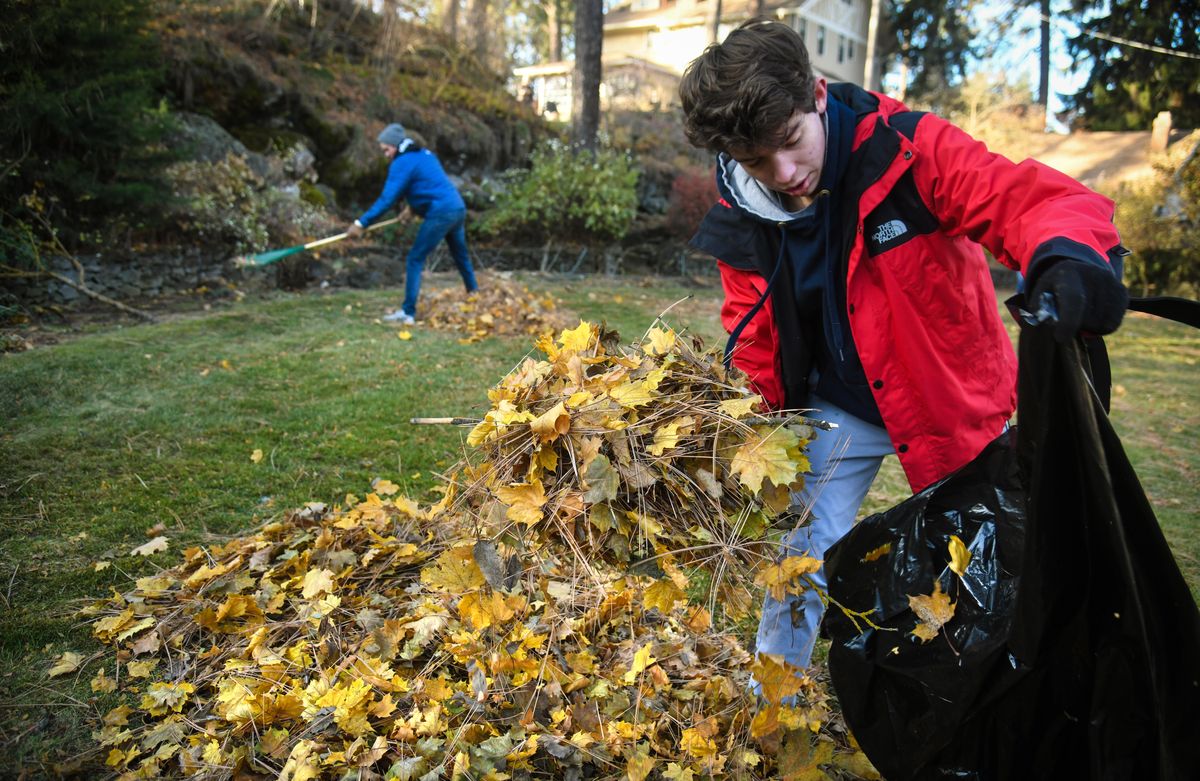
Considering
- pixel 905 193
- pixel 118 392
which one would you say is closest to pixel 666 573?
pixel 905 193

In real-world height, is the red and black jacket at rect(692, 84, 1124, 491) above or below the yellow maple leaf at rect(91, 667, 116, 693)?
above

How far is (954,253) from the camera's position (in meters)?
1.98

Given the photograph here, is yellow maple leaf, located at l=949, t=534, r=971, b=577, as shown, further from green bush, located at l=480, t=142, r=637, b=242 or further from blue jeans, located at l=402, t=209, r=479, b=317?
green bush, located at l=480, t=142, r=637, b=242

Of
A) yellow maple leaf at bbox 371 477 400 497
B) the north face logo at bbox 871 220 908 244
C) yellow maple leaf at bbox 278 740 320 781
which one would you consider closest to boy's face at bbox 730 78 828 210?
the north face logo at bbox 871 220 908 244

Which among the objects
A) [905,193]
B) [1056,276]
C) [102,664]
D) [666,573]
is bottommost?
[102,664]

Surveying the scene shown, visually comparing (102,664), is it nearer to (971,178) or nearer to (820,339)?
(820,339)

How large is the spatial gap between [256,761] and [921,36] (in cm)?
3822

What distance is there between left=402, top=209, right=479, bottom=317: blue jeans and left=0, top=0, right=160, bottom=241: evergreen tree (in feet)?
8.19

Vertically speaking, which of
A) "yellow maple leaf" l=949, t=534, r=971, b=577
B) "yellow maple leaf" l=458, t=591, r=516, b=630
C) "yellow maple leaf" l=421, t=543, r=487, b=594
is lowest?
"yellow maple leaf" l=458, t=591, r=516, b=630

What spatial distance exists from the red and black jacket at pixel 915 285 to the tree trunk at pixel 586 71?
11109 millimetres

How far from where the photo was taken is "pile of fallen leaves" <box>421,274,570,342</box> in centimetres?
743

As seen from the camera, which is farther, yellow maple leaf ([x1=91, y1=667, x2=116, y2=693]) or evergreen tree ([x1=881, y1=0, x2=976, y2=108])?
evergreen tree ([x1=881, y1=0, x2=976, y2=108])

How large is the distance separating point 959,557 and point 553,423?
0.94 meters

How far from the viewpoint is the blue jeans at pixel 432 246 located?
24.9 feet
